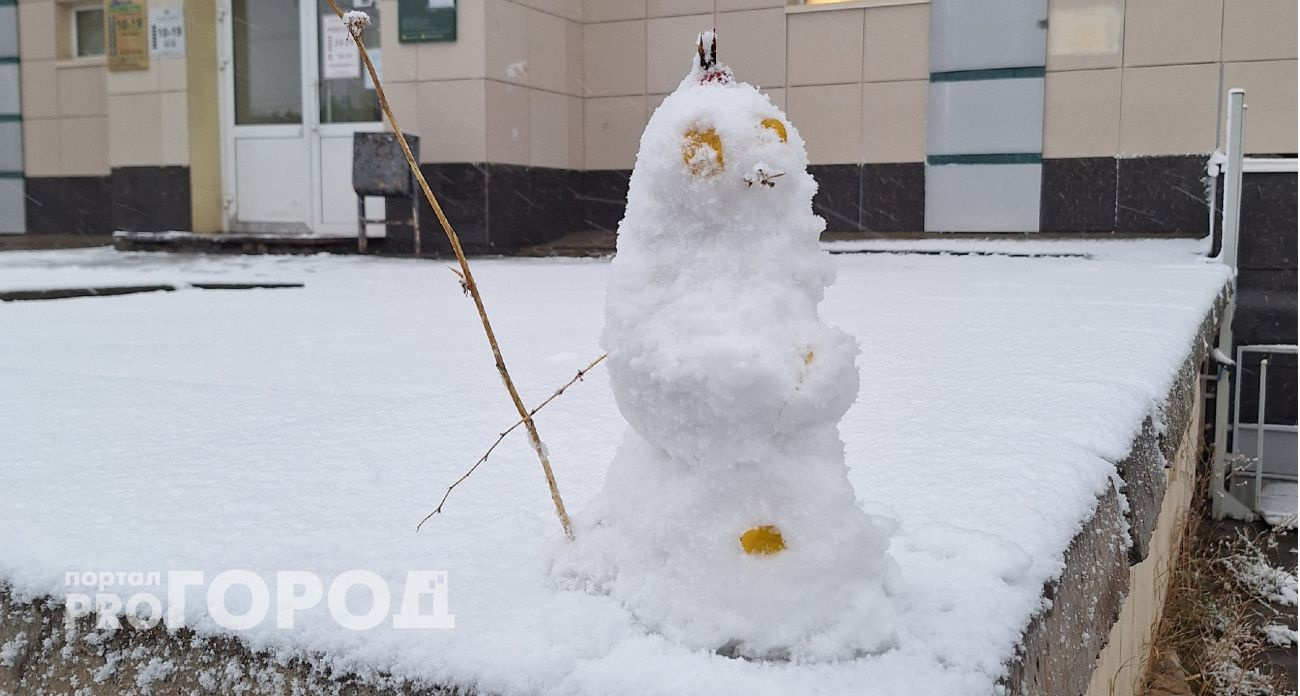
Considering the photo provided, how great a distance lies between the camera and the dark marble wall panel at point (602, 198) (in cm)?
947

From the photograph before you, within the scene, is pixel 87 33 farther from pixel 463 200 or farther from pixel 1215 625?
pixel 1215 625

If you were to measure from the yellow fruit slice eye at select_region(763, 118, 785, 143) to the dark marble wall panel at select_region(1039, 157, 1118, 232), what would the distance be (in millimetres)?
7605

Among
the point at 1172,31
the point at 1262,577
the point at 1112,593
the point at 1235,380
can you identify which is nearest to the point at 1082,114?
the point at 1172,31

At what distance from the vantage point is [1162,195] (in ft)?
26.0

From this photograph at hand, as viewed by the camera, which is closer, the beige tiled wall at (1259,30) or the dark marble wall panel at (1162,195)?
the beige tiled wall at (1259,30)

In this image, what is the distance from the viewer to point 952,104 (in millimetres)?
8352

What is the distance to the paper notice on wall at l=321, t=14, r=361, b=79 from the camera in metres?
8.85

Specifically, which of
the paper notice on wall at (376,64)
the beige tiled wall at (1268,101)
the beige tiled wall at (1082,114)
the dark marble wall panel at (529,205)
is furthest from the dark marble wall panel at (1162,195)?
the paper notice on wall at (376,64)

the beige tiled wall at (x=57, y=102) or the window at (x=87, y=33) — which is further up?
the window at (x=87, y=33)

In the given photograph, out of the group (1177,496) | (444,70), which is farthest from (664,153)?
(444,70)

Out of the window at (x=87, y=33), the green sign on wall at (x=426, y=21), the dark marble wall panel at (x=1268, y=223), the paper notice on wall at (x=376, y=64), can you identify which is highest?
the window at (x=87, y=33)

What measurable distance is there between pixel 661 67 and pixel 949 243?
287cm

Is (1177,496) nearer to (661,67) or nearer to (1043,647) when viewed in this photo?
(1043,647)

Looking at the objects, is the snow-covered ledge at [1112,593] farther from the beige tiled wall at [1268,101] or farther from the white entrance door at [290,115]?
the white entrance door at [290,115]
